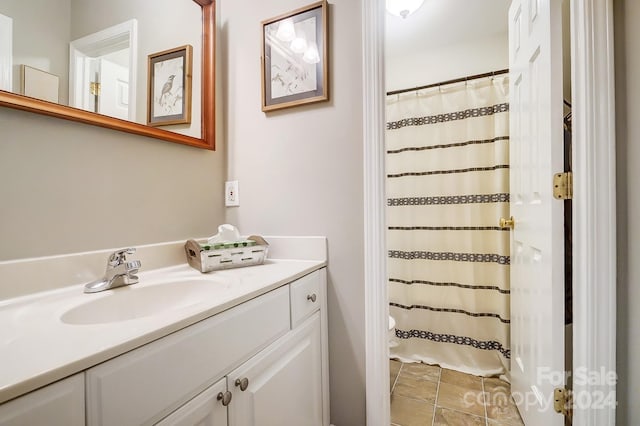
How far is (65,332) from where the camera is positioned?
0.49 meters

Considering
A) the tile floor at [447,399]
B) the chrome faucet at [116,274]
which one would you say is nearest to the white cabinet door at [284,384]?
the chrome faucet at [116,274]

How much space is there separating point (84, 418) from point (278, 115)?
1.15 meters

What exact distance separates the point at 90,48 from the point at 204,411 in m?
1.10

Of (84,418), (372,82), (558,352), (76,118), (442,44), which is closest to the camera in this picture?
(84,418)

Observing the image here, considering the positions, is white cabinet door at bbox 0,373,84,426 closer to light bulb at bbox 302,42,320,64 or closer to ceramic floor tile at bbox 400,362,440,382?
light bulb at bbox 302,42,320,64

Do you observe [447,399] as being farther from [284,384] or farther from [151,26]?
[151,26]

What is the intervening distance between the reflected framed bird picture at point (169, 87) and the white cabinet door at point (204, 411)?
94cm

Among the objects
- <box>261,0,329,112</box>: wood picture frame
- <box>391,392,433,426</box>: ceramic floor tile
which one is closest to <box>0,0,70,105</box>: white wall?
<box>261,0,329,112</box>: wood picture frame

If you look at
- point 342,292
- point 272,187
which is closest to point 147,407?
point 342,292

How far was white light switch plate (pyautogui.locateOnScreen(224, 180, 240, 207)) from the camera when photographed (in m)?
1.34

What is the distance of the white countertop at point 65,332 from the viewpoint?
1.19 feet

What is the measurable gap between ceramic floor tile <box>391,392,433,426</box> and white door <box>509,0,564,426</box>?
423mm

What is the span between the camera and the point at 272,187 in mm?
1266

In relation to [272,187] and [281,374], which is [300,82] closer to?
[272,187]
